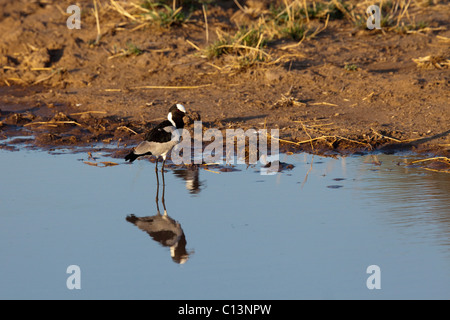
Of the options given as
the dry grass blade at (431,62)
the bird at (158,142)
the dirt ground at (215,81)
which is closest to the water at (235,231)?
the bird at (158,142)

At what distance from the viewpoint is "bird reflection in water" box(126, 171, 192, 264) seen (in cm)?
475

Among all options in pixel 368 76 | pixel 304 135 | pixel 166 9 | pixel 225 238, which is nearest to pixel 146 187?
pixel 225 238

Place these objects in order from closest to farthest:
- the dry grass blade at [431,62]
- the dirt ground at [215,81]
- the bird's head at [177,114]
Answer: the bird's head at [177,114]
the dirt ground at [215,81]
the dry grass blade at [431,62]

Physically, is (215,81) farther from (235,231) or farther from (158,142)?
(235,231)

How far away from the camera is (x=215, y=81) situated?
937 centimetres

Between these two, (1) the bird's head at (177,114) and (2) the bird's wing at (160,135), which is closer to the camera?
(2) the bird's wing at (160,135)

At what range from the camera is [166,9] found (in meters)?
10.8

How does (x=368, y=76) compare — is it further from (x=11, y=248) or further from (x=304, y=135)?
(x=11, y=248)

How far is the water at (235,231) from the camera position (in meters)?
4.22

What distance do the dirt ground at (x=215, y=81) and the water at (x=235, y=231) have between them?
0.94m

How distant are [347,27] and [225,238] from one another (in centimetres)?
617

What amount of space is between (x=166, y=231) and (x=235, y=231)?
54cm

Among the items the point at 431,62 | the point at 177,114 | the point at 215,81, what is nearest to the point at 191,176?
the point at 177,114

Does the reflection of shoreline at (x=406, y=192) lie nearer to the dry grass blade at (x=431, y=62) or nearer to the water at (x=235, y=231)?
the water at (x=235, y=231)
